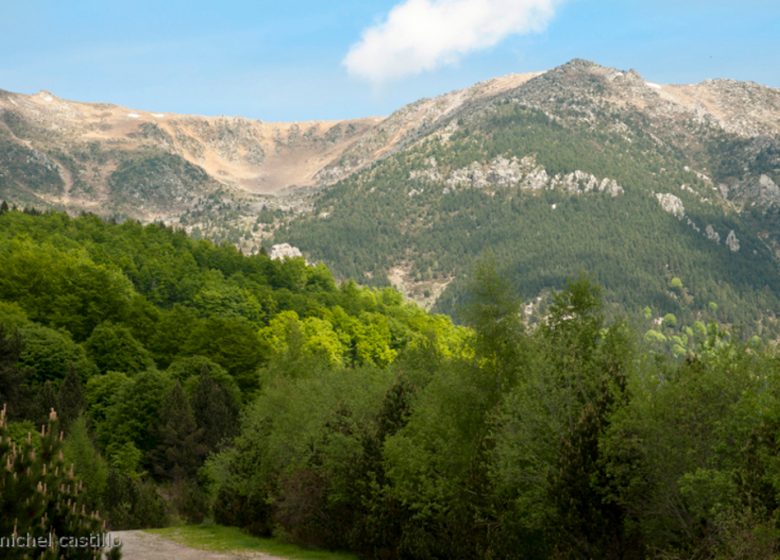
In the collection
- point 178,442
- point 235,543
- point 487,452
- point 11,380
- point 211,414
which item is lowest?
point 235,543

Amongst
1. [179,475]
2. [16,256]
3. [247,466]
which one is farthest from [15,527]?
[16,256]

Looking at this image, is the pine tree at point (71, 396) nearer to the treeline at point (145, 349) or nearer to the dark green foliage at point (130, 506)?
the treeline at point (145, 349)

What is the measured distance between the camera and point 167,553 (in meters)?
Answer: 47.0

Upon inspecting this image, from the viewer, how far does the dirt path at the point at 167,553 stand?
1785 inches

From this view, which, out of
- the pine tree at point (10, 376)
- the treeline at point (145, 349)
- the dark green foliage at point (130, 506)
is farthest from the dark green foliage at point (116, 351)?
the dark green foliage at point (130, 506)

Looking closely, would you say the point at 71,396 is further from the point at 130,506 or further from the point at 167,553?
the point at 167,553

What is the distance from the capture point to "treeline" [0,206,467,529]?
80250mm

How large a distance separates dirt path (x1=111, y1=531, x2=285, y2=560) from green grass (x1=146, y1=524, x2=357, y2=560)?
3.85ft

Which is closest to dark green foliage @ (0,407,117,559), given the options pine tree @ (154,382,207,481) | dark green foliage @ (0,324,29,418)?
dark green foliage @ (0,324,29,418)

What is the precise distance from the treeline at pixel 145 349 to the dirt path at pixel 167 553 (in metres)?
3.69

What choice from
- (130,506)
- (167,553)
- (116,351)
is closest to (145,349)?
(116,351)

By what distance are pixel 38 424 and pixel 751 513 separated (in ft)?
233

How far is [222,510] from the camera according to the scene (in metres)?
66.0

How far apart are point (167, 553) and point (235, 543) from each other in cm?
765
